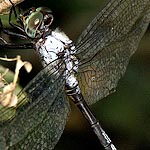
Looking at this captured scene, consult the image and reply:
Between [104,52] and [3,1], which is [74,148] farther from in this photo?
[3,1]

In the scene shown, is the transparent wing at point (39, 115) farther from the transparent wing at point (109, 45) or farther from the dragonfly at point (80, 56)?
the transparent wing at point (109, 45)

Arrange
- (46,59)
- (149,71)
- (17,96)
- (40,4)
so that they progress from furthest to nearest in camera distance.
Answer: (149,71) < (40,4) < (46,59) < (17,96)

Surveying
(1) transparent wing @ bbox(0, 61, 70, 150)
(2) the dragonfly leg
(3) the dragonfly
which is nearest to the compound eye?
(3) the dragonfly

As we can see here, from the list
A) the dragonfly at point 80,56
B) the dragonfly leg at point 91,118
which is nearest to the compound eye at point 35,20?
the dragonfly at point 80,56

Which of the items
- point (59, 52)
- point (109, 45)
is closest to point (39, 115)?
point (59, 52)

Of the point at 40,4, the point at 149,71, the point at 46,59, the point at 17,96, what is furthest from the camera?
the point at 149,71

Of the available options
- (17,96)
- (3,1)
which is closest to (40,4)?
(3,1)

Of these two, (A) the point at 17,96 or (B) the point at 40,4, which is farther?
(B) the point at 40,4
